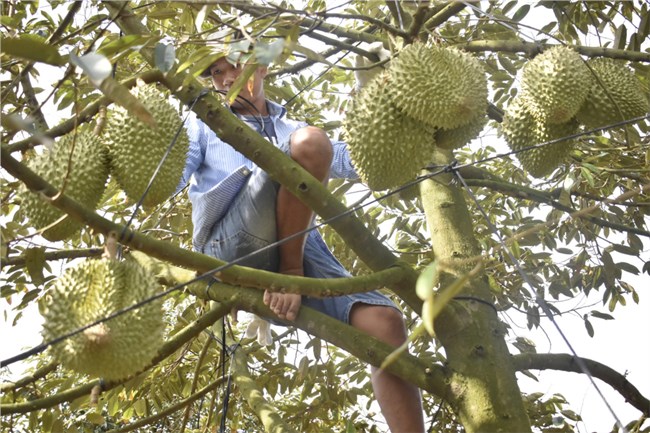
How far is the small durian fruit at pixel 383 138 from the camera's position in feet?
5.57

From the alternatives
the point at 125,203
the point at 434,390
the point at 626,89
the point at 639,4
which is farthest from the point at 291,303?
the point at 639,4

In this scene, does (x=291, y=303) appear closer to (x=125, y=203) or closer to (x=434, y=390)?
(x=434, y=390)

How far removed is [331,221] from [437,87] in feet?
1.37

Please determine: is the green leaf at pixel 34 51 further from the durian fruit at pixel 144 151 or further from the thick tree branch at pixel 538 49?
the thick tree branch at pixel 538 49

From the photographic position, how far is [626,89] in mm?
1842

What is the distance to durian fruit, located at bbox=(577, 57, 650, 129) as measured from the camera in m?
1.83

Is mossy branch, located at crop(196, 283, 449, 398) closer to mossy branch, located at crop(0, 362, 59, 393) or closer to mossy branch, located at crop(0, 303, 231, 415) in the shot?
mossy branch, located at crop(0, 303, 231, 415)

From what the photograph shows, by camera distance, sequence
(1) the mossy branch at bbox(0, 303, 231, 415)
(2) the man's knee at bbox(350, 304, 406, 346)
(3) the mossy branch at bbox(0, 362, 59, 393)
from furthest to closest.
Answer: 1. (2) the man's knee at bbox(350, 304, 406, 346)
2. (3) the mossy branch at bbox(0, 362, 59, 393)
3. (1) the mossy branch at bbox(0, 303, 231, 415)

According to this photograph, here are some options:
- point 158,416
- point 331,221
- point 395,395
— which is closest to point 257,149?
point 331,221

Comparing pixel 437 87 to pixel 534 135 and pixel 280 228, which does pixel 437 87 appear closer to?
pixel 534 135

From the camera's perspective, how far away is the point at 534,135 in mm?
1895

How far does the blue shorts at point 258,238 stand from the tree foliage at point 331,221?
182 mm

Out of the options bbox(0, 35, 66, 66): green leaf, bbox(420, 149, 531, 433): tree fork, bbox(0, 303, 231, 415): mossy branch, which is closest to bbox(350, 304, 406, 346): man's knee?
bbox(420, 149, 531, 433): tree fork

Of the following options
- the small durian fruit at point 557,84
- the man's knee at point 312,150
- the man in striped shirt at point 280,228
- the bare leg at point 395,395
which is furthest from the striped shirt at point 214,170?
the small durian fruit at point 557,84
